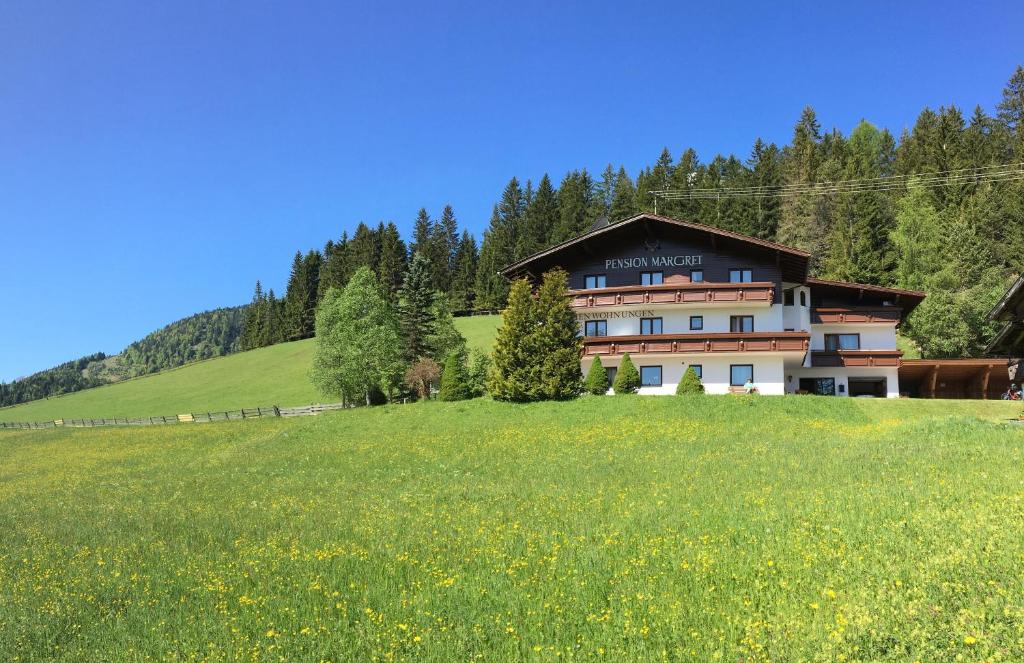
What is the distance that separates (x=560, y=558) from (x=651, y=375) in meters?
32.5

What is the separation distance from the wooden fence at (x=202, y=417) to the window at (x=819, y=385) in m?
38.2

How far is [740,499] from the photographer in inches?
538

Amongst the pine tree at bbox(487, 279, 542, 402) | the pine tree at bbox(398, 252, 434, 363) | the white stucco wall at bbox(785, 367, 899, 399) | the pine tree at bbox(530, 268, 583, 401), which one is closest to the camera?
the pine tree at bbox(530, 268, 583, 401)

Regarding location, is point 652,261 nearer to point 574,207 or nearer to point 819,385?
point 819,385

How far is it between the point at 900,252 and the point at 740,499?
2546 inches

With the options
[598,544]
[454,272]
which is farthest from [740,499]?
[454,272]

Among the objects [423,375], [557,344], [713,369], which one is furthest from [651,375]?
[423,375]

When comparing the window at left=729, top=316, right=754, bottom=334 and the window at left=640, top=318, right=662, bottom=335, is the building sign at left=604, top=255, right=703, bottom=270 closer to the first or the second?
the window at left=640, top=318, right=662, bottom=335

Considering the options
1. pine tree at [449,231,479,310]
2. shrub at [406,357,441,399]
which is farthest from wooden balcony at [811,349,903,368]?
pine tree at [449,231,479,310]

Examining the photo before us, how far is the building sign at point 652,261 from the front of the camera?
141ft

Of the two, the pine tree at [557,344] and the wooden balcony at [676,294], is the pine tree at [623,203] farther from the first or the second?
the pine tree at [557,344]

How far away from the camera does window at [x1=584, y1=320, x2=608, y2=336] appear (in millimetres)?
43906

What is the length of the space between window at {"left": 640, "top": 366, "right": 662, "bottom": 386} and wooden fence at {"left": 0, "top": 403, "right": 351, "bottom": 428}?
29.4m

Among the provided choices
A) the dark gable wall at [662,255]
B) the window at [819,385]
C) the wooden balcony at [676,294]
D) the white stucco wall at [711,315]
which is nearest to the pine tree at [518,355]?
the wooden balcony at [676,294]
